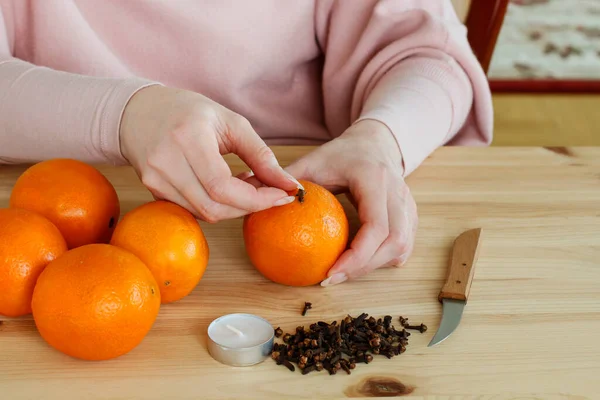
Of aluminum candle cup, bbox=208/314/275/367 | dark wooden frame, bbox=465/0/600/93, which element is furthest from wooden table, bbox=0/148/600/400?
dark wooden frame, bbox=465/0/600/93

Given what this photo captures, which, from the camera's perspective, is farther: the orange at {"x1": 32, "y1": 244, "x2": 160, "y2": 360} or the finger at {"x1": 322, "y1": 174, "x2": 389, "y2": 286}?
the finger at {"x1": 322, "y1": 174, "x2": 389, "y2": 286}

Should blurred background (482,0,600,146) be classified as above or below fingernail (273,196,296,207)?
below

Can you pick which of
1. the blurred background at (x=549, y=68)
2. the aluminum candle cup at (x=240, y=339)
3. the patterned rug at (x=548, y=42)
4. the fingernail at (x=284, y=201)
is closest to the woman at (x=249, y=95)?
the fingernail at (x=284, y=201)

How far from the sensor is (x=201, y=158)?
2.49 feet

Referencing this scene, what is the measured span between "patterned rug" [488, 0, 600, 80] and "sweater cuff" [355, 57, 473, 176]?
1.40 m

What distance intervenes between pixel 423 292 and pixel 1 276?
454mm

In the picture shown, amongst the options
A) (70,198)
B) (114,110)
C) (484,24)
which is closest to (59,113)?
(114,110)

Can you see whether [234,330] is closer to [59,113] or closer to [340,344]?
[340,344]

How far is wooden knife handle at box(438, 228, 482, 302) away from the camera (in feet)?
2.51

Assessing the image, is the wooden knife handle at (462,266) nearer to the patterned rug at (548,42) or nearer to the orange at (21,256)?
the orange at (21,256)

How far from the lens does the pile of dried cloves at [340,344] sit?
0.66 m

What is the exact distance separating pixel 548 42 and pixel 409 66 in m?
1.56

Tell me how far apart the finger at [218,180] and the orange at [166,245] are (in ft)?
0.16

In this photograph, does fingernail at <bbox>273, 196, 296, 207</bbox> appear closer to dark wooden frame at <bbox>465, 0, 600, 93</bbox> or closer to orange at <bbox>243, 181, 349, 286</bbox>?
orange at <bbox>243, 181, 349, 286</bbox>
